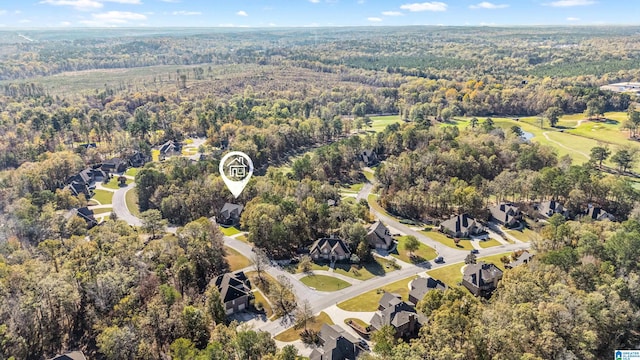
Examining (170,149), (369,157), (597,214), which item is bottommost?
(597,214)

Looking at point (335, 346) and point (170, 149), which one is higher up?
point (170, 149)

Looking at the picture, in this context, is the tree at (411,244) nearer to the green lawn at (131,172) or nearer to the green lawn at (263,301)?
the green lawn at (263,301)

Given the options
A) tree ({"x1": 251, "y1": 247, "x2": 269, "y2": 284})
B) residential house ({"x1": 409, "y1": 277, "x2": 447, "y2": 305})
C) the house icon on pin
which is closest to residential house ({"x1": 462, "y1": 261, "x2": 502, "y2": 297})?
residential house ({"x1": 409, "y1": 277, "x2": 447, "y2": 305})

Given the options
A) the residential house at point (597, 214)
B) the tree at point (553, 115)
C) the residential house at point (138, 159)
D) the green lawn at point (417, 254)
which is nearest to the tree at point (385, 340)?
the green lawn at point (417, 254)

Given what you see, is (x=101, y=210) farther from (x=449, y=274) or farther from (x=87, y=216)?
(x=449, y=274)

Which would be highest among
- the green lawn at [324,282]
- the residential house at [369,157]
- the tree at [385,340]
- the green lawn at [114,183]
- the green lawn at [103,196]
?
the residential house at [369,157]

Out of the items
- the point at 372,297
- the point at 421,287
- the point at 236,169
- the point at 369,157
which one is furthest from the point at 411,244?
the point at 369,157

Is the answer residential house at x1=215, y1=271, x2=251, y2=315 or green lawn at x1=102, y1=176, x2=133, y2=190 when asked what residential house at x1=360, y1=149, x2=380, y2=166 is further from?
residential house at x1=215, y1=271, x2=251, y2=315
